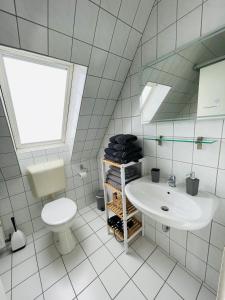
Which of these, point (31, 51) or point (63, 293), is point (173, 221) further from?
point (31, 51)

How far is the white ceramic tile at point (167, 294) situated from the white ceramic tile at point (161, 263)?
0.29 feet

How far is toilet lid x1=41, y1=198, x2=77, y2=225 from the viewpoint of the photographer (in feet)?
4.47

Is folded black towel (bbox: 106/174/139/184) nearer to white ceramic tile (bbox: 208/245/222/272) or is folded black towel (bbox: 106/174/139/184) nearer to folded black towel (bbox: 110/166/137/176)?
folded black towel (bbox: 110/166/137/176)

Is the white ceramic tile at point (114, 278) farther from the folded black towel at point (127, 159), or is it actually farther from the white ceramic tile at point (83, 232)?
the folded black towel at point (127, 159)

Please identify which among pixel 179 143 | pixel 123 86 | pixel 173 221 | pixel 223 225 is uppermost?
pixel 123 86

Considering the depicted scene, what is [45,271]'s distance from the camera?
1310mm

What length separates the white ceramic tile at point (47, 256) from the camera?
4.57 feet

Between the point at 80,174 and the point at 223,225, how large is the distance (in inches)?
64.8

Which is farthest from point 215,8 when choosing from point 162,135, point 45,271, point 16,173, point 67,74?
point 45,271

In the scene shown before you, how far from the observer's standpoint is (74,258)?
1422 mm

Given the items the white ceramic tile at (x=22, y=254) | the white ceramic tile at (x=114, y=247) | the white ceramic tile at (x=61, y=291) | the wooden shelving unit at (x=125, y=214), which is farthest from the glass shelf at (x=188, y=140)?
the white ceramic tile at (x=22, y=254)

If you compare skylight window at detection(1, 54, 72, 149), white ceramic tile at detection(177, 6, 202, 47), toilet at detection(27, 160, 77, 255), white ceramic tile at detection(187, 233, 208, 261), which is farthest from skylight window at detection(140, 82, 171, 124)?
toilet at detection(27, 160, 77, 255)

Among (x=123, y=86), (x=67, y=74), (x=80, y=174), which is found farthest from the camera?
(x=80, y=174)

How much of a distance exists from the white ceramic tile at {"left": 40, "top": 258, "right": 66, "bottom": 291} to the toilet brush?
43cm
